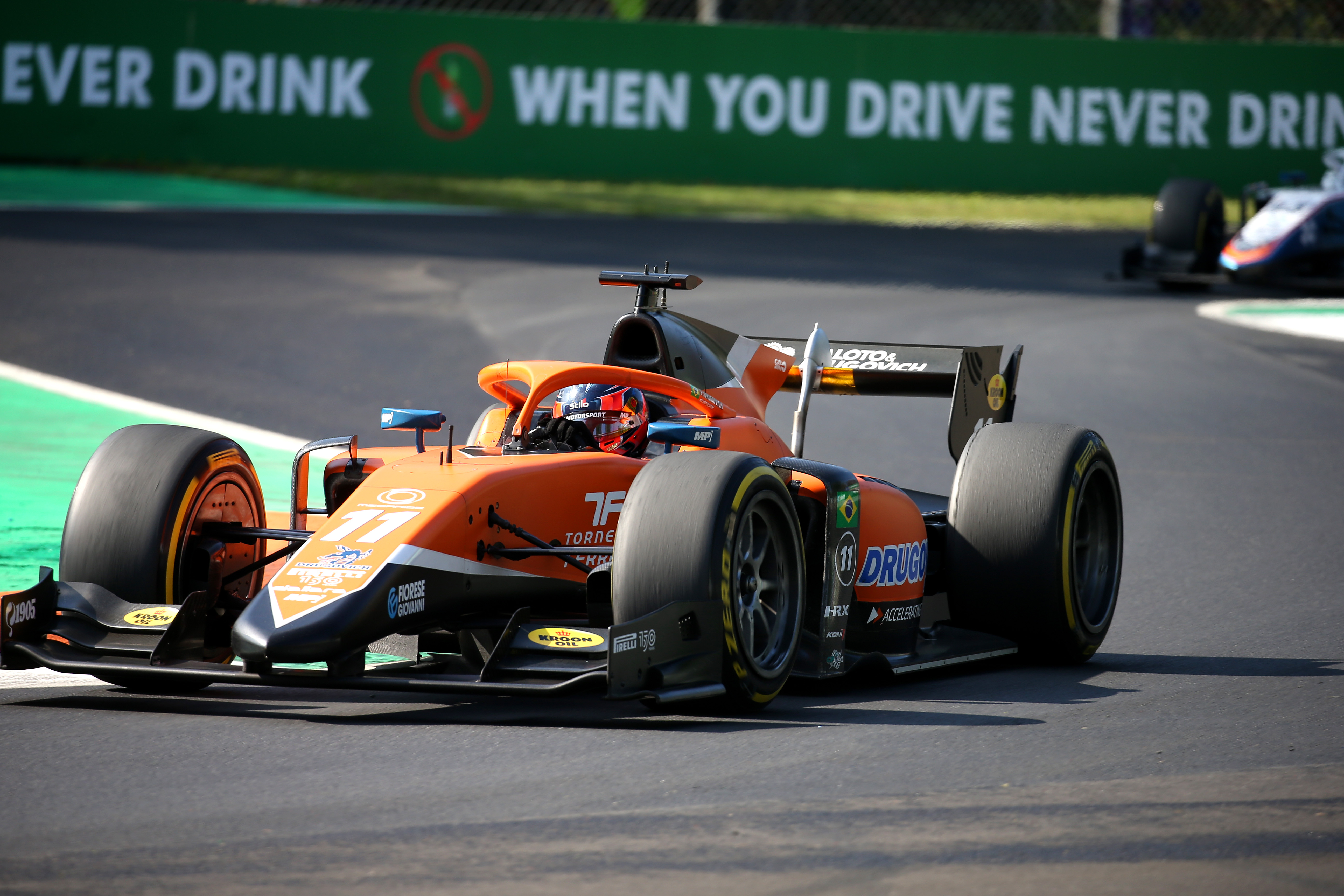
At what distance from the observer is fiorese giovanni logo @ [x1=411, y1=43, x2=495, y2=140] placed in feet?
82.1

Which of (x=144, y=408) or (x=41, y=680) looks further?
(x=144, y=408)

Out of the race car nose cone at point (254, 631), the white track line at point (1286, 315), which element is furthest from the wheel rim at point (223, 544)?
the white track line at point (1286, 315)

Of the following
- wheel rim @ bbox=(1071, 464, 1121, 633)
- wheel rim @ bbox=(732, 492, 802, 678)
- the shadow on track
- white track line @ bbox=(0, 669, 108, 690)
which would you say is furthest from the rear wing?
the shadow on track

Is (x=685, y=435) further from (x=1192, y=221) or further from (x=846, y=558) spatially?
(x=1192, y=221)

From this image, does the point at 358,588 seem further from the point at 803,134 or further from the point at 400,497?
the point at 803,134

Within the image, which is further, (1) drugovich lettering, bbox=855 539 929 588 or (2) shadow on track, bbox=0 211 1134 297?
(2) shadow on track, bbox=0 211 1134 297

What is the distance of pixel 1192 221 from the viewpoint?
63.3 ft

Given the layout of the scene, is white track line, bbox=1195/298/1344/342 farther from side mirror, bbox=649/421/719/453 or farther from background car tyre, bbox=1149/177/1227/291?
side mirror, bbox=649/421/719/453

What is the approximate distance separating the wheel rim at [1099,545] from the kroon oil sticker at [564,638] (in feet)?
7.46

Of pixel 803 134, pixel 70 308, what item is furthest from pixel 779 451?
pixel 803 134

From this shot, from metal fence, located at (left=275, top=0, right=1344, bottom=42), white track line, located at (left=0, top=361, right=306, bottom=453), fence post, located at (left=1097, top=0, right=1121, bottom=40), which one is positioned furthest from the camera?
fence post, located at (left=1097, top=0, right=1121, bottom=40)

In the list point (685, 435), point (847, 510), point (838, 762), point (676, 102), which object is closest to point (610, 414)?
point (685, 435)

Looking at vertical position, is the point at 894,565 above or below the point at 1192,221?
below

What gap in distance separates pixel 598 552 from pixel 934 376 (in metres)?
2.33
